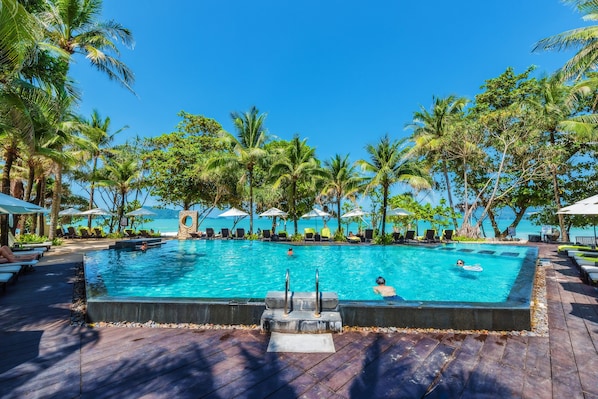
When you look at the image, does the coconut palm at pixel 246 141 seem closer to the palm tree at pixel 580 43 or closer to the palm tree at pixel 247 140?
the palm tree at pixel 247 140

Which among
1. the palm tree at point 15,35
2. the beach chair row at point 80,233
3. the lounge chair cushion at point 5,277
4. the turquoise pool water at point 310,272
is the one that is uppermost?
the palm tree at point 15,35

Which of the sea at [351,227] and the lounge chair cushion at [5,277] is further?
the sea at [351,227]

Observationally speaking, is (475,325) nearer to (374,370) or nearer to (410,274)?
(374,370)

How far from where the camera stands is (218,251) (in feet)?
48.5

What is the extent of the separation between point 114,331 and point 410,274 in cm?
905

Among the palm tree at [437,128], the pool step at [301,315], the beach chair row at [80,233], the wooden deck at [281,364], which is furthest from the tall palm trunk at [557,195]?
the beach chair row at [80,233]

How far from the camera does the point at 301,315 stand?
12.9ft

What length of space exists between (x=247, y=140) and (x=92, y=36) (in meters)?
10.1

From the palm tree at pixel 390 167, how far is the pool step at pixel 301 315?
13.3 metres

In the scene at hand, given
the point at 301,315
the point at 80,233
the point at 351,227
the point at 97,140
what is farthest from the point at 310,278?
the point at 351,227

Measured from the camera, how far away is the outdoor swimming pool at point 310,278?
159 inches

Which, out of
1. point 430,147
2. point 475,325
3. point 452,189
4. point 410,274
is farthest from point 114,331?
point 452,189

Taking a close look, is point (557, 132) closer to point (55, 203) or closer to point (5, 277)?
point (5, 277)

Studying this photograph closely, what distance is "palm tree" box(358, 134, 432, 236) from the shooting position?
16.6 m
